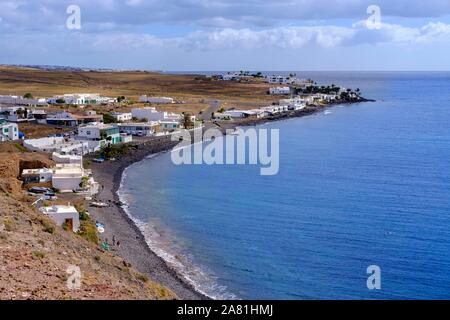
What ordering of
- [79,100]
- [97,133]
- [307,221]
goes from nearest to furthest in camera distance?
[307,221]
[97,133]
[79,100]

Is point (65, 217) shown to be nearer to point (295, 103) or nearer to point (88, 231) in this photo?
point (88, 231)

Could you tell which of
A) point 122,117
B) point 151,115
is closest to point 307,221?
point 122,117

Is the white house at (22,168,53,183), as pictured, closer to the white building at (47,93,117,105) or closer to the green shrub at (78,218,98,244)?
the green shrub at (78,218,98,244)

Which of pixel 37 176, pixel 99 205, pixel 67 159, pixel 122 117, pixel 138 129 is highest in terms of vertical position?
pixel 122 117

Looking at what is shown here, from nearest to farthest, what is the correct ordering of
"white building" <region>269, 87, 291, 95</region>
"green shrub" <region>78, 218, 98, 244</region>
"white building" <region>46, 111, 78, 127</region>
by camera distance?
"green shrub" <region>78, 218, 98, 244</region> < "white building" <region>46, 111, 78, 127</region> < "white building" <region>269, 87, 291, 95</region>

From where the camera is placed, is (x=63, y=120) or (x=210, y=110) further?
(x=210, y=110)

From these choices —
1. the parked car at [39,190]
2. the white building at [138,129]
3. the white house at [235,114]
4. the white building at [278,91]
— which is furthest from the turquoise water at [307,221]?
the white building at [278,91]

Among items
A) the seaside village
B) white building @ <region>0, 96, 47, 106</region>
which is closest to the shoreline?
the seaside village
